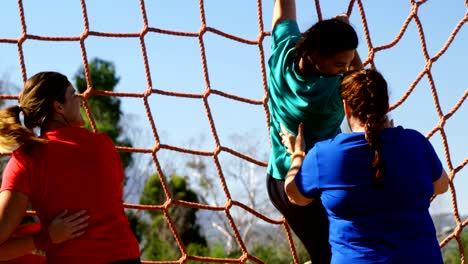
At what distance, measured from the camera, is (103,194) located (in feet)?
5.73

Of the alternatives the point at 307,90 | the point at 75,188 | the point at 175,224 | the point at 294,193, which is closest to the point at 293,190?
the point at 294,193

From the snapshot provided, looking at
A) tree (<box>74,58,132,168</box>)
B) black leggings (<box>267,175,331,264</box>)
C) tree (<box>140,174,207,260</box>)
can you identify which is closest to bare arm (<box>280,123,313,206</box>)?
black leggings (<box>267,175,331,264</box>)

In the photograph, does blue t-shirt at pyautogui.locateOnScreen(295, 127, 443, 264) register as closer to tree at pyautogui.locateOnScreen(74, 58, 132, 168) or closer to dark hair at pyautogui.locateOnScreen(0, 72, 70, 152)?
dark hair at pyautogui.locateOnScreen(0, 72, 70, 152)

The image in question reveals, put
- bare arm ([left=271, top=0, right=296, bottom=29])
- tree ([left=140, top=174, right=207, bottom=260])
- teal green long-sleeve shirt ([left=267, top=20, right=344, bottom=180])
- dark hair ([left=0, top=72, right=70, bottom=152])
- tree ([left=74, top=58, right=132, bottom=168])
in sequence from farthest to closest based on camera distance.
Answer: tree ([left=74, top=58, right=132, bottom=168]) < tree ([left=140, top=174, right=207, bottom=260]) < bare arm ([left=271, top=0, right=296, bottom=29]) < teal green long-sleeve shirt ([left=267, top=20, right=344, bottom=180]) < dark hair ([left=0, top=72, right=70, bottom=152])

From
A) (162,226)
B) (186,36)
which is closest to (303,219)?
(186,36)

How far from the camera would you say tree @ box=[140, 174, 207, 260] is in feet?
A: 40.8

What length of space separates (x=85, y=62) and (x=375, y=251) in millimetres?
1475

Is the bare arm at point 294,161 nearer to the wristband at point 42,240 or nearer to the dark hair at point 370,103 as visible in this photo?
the dark hair at point 370,103

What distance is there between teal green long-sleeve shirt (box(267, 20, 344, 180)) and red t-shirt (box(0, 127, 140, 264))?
40 cm

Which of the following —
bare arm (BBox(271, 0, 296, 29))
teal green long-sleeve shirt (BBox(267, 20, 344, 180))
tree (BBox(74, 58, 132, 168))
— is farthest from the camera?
tree (BBox(74, 58, 132, 168))

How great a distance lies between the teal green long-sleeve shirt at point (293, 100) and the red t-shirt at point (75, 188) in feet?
1.33

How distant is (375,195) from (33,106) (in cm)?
68

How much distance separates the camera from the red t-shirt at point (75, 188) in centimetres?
172

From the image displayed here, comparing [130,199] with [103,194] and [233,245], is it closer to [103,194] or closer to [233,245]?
[233,245]
